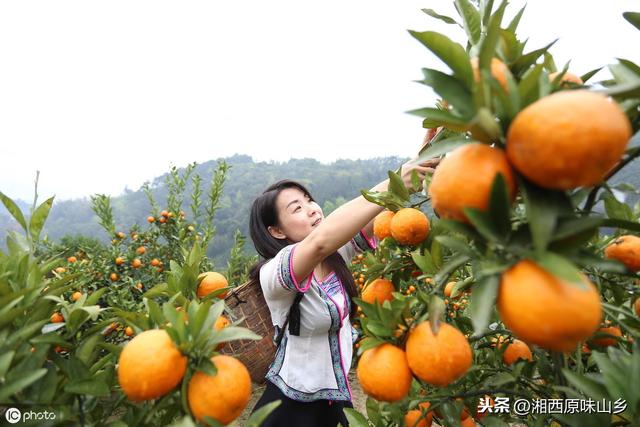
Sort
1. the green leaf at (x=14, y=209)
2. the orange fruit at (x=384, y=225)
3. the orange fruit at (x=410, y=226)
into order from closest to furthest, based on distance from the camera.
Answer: the green leaf at (x=14, y=209)
the orange fruit at (x=410, y=226)
the orange fruit at (x=384, y=225)

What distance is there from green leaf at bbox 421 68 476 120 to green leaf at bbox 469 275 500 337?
0.19 m

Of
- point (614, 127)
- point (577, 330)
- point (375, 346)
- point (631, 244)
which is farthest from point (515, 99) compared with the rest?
point (631, 244)

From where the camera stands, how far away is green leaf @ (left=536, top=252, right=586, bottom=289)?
1.13 ft

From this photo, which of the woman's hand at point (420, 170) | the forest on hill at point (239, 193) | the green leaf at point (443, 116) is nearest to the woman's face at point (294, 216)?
the woman's hand at point (420, 170)

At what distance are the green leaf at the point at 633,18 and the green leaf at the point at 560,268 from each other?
1.35ft

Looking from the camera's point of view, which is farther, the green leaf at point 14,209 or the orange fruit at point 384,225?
the orange fruit at point 384,225

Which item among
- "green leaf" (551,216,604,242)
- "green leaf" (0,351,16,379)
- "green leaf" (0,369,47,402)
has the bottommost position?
"green leaf" (0,369,47,402)

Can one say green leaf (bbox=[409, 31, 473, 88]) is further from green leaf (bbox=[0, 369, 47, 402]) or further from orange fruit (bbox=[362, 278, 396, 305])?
green leaf (bbox=[0, 369, 47, 402])

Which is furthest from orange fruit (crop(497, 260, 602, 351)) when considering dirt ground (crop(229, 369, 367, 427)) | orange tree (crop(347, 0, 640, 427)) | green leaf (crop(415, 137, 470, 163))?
dirt ground (crop(229, 369, 367, 427))

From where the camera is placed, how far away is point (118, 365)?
610 millimetres

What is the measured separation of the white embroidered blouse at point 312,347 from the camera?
1664 mm

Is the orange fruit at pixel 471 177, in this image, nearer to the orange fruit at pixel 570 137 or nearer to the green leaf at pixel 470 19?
the orange fruit at pixel 570 137

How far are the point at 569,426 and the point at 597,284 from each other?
25cm

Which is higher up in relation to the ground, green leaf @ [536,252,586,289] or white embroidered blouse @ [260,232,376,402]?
green leaf @ [536,252,586,289]
